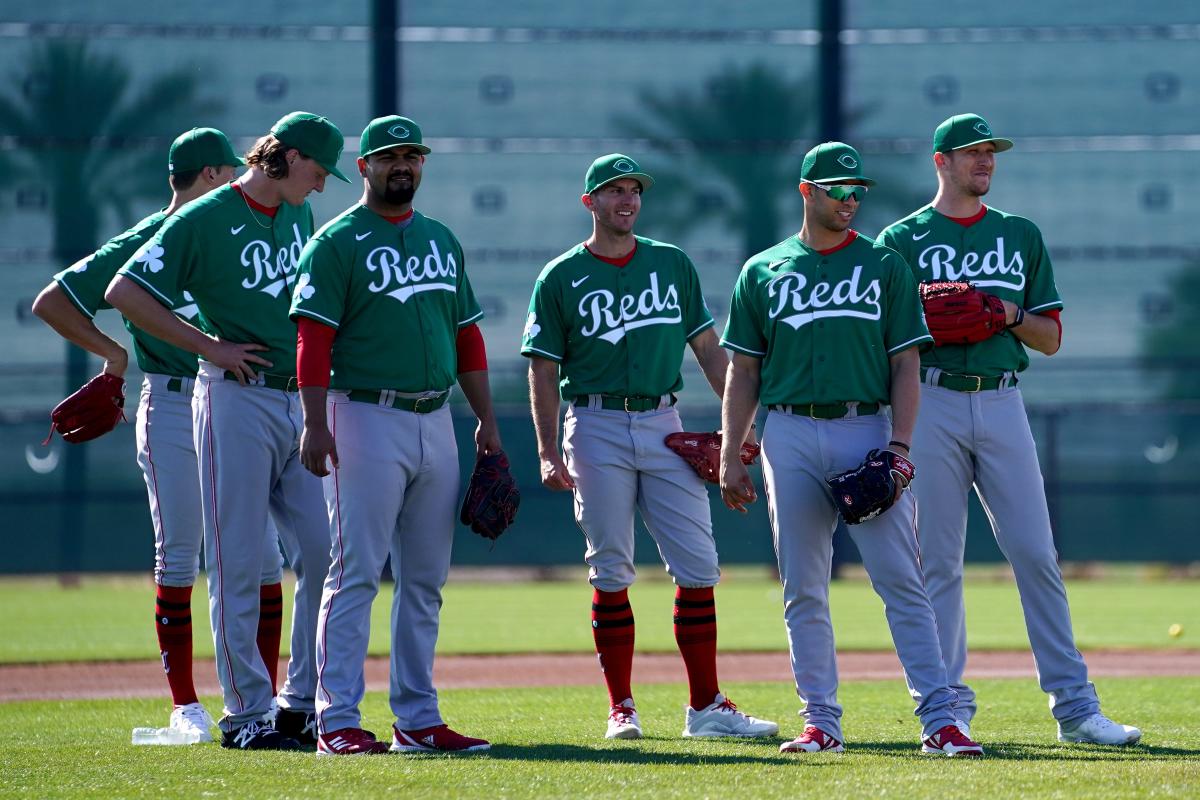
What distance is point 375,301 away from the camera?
4.87 m

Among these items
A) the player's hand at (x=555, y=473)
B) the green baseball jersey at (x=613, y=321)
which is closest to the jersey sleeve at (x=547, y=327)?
the green baseball jersey at (x=613, y=321)

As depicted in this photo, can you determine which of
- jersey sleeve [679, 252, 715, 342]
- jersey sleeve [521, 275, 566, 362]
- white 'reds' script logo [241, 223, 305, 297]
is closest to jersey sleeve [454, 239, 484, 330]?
jersey sleeve [521, 275, 566, 362]

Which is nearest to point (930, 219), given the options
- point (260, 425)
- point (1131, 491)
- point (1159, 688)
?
point (260, 425)

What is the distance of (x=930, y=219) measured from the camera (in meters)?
5.31

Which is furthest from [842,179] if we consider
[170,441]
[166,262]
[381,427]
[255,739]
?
[255,739]

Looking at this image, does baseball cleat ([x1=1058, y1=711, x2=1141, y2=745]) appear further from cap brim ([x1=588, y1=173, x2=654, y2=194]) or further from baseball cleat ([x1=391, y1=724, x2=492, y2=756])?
cap brim ([x1=588, y1=173, x2=654, y2=194])

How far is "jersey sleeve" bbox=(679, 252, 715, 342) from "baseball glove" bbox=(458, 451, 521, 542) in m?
0.89

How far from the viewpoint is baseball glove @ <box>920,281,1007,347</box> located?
4.98 metres

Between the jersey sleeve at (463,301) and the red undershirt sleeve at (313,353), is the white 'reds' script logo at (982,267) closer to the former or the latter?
the jersey sleeve at (463,301)

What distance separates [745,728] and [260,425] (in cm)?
181

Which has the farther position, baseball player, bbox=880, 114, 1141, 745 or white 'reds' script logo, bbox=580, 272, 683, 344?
white 'reds' script logo, bbox=580, 272, 683, 344

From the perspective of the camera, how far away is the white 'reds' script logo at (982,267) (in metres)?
5.22

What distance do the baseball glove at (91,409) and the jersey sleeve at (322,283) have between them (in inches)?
45.3

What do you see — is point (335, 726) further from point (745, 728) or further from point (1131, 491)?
point (1131, 491)
